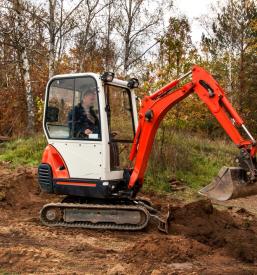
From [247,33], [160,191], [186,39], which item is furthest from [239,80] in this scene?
[160,191]

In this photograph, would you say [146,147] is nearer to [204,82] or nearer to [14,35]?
[204,82]

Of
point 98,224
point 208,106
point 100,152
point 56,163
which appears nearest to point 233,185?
point 208,106

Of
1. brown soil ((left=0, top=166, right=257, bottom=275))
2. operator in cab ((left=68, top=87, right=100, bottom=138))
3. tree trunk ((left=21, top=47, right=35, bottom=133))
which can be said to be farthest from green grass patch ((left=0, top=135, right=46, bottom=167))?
operator in cab ((left=68, top=87, right=100, bottom=138))

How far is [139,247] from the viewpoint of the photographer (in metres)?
6.45

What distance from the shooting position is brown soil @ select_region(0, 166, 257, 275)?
5.73 metres

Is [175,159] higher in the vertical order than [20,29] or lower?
lower

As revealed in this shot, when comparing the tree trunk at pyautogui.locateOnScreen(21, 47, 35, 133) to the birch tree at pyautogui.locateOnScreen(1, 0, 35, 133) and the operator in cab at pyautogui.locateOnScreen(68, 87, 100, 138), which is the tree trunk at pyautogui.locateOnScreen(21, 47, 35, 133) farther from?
the operator in cab at pyautogui.locateOnScreen(68, 87, 100, 138)

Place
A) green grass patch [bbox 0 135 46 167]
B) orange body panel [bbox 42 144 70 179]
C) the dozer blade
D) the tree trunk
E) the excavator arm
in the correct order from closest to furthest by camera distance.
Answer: the excavator arm → the dozer blade → orange body panel [bbox 42 144 70 179] → green grass patch [bbox 0 135 46 167] → the tree trunk

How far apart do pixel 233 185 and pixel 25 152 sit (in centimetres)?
976

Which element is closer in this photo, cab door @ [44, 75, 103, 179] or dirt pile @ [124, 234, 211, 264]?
dirt pile @ [124, 234, 211, 264]

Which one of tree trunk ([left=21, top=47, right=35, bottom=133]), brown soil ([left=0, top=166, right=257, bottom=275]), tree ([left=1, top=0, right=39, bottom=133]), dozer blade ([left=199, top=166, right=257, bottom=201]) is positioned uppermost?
tree ([left=1, top=0, right=39, bottom=133])

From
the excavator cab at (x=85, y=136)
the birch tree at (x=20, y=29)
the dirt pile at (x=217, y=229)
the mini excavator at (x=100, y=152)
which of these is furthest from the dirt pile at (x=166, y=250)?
the birch tree at (x=20, y=29)

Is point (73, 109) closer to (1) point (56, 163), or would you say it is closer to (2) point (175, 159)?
(1) point (56, 163)

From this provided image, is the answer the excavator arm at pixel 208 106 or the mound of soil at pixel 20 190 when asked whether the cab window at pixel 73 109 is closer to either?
the excavator arm at pixel 208 106
